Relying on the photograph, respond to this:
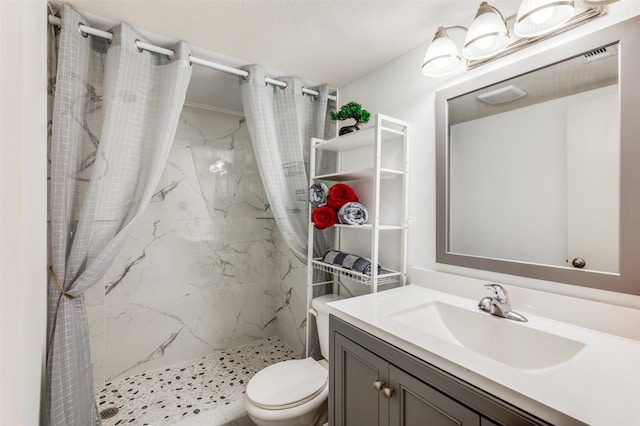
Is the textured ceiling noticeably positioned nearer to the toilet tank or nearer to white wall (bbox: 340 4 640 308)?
white wall (bbox: 340 4 640 308)

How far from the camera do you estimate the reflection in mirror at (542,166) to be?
0.91 metres

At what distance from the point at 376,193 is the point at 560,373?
958 millimetres

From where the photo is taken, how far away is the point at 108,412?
1728 mm

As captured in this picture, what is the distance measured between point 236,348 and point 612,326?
2545mm

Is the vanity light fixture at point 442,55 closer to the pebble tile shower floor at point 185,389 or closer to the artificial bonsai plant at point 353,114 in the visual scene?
the artificial bonsai plant at point 353,114

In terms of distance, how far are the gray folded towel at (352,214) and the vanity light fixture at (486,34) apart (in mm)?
877

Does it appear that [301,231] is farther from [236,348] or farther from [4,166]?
[4,166]

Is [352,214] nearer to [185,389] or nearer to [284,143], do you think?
[284,143]

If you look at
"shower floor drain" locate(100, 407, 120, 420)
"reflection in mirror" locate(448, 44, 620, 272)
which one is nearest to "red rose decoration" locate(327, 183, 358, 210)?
"reflection in mirror" locate(448, 44, 620, 272)

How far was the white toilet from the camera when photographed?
1.27 metres

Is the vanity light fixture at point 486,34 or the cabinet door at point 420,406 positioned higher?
the vanity light fixture at point 486,34

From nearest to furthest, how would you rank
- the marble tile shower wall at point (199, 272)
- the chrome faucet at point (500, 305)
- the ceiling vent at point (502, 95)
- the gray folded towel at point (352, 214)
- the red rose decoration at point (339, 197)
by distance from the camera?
the chrome faucet at point (500, 305), the ceiling vent at point (502, 95), the gray folded towel at point (352, 214), the red rose decoration at point (339, 197), the marble tile shower wall at point (199, 272)

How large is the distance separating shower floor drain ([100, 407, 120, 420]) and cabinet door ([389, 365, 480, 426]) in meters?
1.85

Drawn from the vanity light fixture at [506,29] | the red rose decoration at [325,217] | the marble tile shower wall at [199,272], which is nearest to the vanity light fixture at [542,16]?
the vanity light fixture at [506,29]
